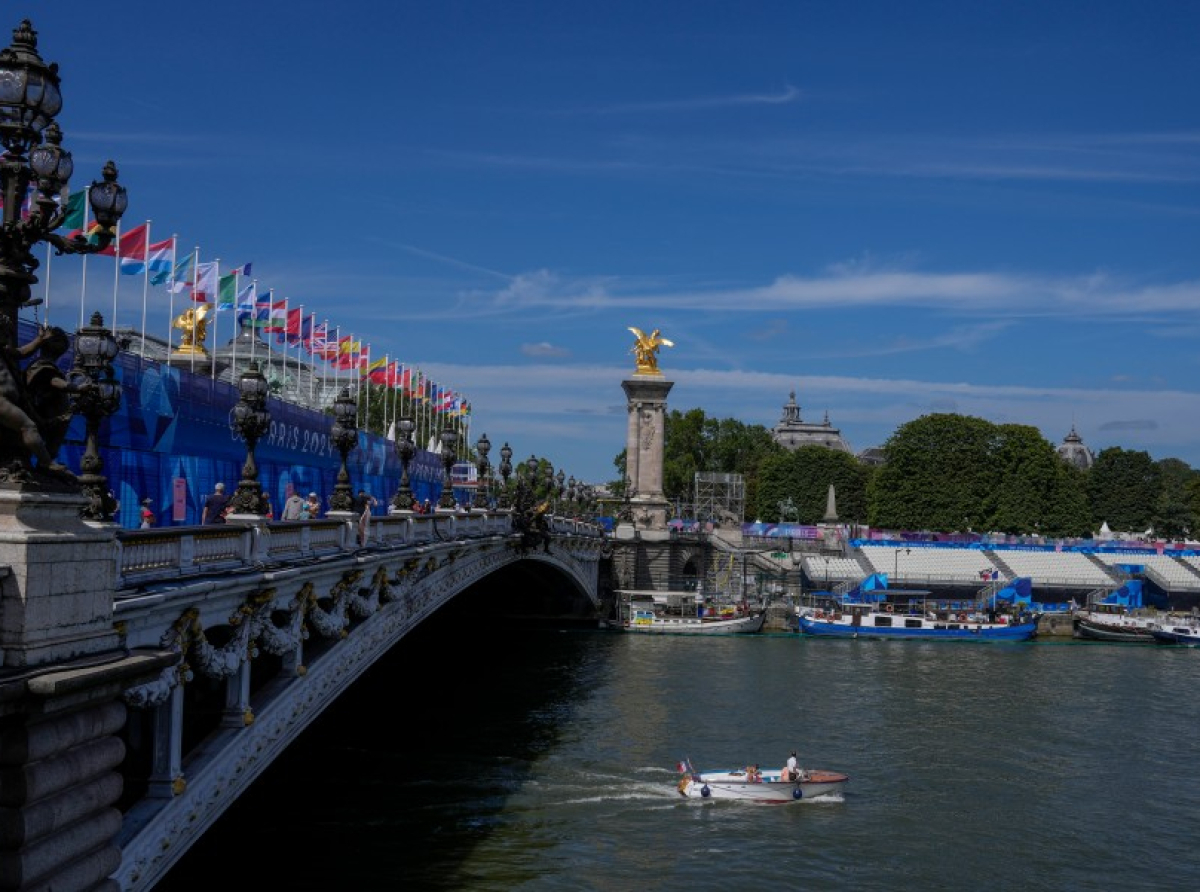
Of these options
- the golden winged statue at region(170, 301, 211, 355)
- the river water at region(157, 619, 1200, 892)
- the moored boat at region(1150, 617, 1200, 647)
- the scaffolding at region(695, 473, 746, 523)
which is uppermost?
the golden winged statue at region(170, 301, 211, 355)

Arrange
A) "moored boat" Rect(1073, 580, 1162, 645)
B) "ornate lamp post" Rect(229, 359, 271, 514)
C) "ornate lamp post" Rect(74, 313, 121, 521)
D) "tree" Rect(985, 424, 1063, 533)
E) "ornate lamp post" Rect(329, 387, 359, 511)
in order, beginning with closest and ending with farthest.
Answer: "ornate lamp post" Rect(74, 313, 121, 521) → "ornate lamp post" Rect(229, 359, 271, 514) → "ornate lamp post" Rect(329, 387, 359, 511) → "moored boat" Rect(1073, 580, 1162, 645) → "tree" Rect(985, 424, 1063, 533)

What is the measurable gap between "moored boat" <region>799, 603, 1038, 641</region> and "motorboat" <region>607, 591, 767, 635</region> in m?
3.47

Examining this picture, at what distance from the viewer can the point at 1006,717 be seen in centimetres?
4453

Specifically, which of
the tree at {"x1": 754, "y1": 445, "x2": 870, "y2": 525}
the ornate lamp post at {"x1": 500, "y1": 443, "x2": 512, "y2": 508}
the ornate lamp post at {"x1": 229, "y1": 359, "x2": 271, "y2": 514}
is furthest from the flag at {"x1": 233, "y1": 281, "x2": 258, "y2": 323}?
the tree at {"x1": 754, "y1": 445, "x2": 870, "y2": 525}

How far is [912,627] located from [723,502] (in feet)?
151

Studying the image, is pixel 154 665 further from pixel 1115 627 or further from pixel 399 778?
pixel 1115 627

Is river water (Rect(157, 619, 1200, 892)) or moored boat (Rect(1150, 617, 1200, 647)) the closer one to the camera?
river water (Rect(157, 619, 1200, 892))

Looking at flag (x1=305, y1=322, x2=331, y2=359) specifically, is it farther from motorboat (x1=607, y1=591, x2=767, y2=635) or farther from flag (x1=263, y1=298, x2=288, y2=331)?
motorboat (x1=607, y1=591, x2=767, y2=635)

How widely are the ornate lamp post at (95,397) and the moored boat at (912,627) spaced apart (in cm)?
6079

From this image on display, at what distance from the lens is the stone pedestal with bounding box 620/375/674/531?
286 feet

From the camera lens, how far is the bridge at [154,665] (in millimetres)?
10672

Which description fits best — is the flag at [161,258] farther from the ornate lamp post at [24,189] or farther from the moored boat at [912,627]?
the moored boat at [912,627]

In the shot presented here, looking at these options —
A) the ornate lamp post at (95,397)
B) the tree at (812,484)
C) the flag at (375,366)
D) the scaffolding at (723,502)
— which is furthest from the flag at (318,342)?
the tree at (812,484)

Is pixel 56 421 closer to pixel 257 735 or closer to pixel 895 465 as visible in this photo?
pixel 257 735
